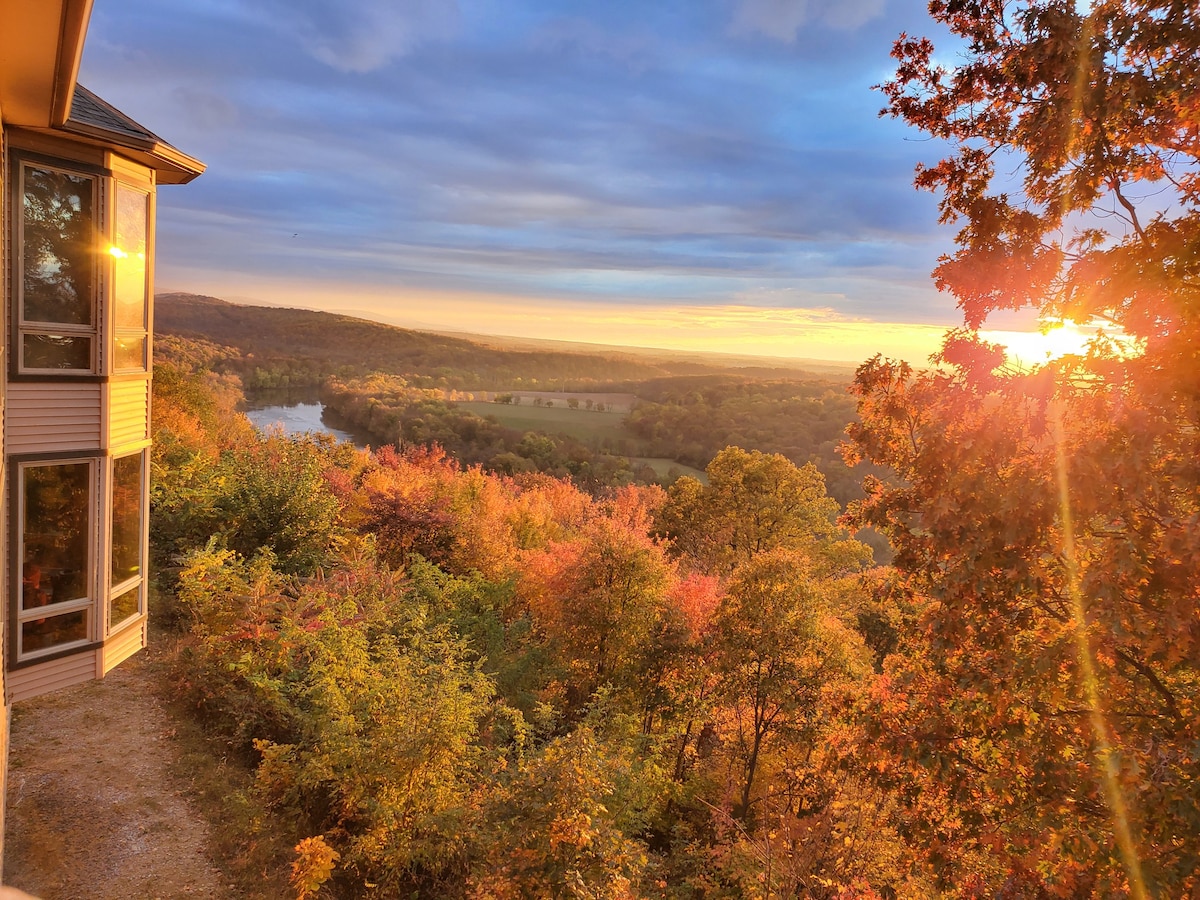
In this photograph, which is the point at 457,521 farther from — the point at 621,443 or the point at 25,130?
the point at 621,443

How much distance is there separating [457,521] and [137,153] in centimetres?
1628

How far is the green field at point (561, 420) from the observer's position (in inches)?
3590

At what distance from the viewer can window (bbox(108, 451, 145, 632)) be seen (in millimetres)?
7742

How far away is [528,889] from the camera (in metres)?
6.90

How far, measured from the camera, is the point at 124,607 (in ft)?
26.6

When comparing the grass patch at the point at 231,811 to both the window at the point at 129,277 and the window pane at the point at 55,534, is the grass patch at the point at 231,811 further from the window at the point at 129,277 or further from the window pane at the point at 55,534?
the window at the point at 129,277

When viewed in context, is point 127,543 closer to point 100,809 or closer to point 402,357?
point 100,809

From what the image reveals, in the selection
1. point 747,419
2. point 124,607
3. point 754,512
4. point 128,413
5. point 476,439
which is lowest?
point 476,439

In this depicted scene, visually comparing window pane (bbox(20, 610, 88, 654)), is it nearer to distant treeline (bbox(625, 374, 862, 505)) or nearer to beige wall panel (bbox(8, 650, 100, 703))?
beige wall panel (bbox(8, 650, 100, 703))

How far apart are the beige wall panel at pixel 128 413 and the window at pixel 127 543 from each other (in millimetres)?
290

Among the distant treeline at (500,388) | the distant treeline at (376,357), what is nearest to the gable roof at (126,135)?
the distant treeline at (500,388)

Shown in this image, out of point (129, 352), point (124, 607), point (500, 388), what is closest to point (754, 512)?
point (124, 607)

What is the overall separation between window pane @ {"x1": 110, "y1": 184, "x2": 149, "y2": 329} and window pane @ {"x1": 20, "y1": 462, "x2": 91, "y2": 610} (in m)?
1.80

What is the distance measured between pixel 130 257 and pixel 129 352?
112 cm
